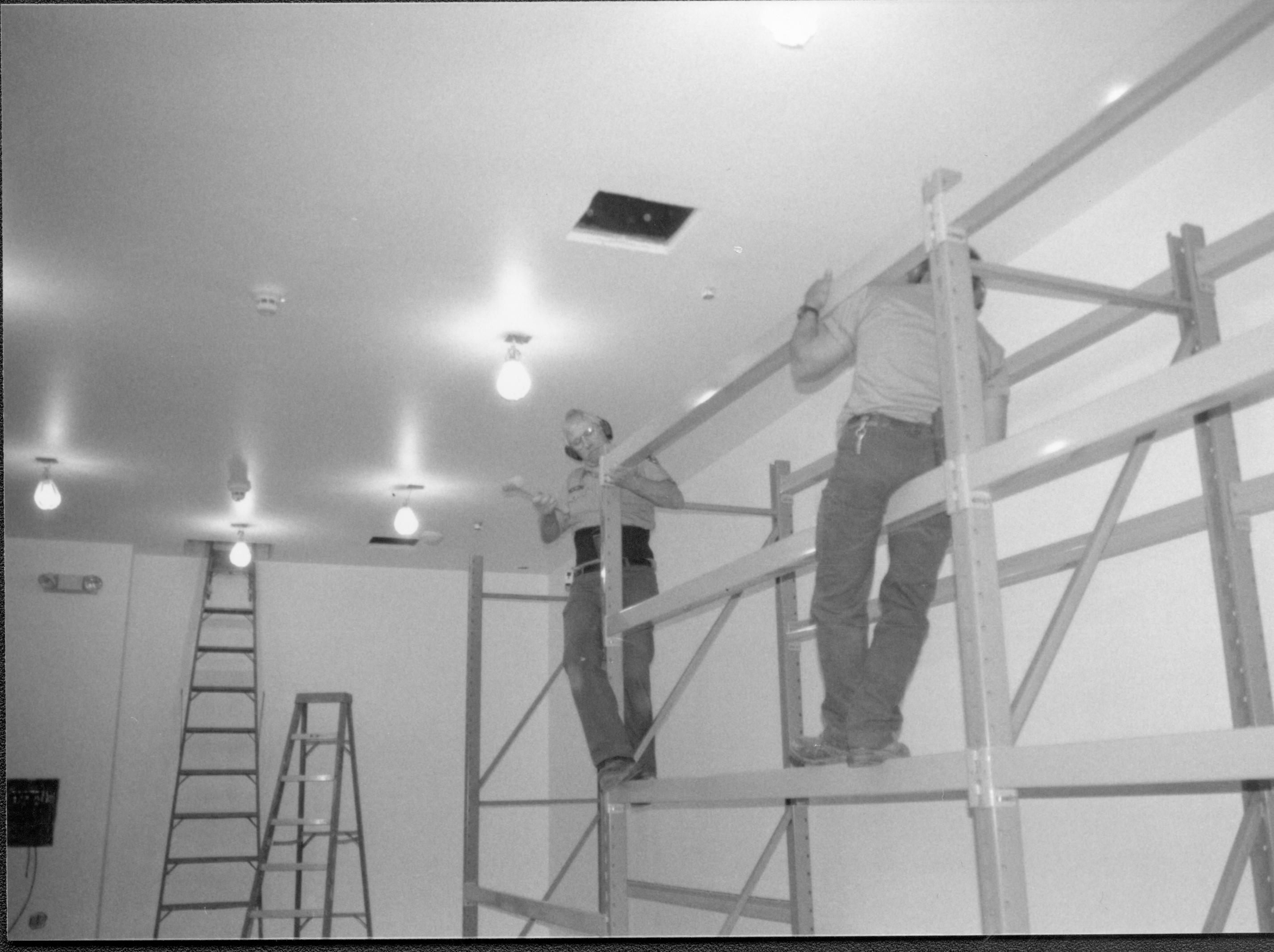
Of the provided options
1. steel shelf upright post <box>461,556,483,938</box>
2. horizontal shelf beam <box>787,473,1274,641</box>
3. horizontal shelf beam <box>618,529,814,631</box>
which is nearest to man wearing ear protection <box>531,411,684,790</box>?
horizontal shelf beam <box>618,529,814,631</box>

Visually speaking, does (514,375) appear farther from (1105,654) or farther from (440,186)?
(1105,654)

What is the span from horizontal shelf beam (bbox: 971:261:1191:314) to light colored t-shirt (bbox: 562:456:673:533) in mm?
1291

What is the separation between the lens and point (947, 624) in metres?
3.64

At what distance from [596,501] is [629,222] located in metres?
0.87

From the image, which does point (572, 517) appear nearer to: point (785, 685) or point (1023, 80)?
point (785, 685)

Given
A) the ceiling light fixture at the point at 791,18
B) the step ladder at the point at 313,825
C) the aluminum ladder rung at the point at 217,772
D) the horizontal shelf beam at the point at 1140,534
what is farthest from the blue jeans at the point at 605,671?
the aluminum ladder rung at the point at 217,772

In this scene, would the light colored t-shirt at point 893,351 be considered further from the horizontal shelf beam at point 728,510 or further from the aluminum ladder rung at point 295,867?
the aluminum ladder rung at point 295,867

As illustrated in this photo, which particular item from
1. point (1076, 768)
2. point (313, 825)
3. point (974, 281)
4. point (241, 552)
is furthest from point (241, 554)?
point (1076, 768)

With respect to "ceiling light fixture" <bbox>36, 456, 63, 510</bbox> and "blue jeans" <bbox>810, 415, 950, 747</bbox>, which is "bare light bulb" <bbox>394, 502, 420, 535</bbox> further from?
"blue jeans" <bbox>810, 415, 950, 747</bbox>

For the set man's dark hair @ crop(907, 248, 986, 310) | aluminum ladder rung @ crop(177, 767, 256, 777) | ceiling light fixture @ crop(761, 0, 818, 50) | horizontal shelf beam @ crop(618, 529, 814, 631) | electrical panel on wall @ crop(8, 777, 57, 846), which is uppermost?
ceiling light fixture @ crop(761, 0, 818, 50)

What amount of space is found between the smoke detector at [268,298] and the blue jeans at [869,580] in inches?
84.1

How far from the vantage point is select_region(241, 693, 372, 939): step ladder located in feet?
17.2

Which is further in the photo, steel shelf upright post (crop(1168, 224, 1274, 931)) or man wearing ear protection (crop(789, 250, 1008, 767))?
steel shelf upright post (crop(1168, 224, 1274, 931))

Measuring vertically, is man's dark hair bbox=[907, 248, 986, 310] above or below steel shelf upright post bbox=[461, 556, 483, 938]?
above
